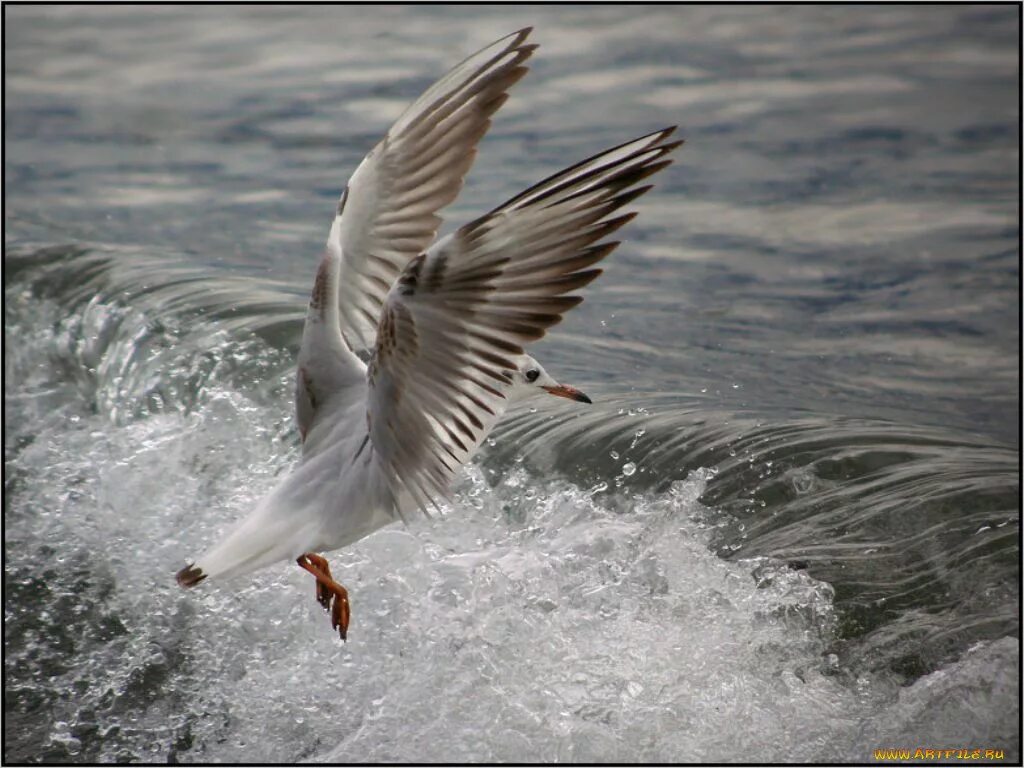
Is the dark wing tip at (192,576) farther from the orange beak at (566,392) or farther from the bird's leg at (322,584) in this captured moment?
the orange beak at (566,392)

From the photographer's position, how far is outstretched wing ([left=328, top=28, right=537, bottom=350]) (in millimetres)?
3758

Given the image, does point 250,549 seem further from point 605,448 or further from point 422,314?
point 605,448

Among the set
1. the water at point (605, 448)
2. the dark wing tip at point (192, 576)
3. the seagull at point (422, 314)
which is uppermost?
the seagull at point (422, 314)

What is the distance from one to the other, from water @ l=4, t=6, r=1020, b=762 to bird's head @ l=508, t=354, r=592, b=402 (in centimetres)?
53

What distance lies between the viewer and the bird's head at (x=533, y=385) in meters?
3.94

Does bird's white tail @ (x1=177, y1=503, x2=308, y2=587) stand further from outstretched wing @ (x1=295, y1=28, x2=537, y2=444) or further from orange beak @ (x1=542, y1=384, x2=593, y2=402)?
orange beak @ (x1=542, y1=384, x2=593, y2=402)

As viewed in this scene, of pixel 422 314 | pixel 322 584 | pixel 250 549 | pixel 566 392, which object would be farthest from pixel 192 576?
pixel 566 392

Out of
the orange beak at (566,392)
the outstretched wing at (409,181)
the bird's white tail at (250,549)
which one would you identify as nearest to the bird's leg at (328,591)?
the bird's white tail at (250,549)

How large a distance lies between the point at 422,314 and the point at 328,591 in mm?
1051

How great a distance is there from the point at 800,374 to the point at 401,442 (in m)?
3.10

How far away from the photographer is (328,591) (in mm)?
3934

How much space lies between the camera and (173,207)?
8922mm

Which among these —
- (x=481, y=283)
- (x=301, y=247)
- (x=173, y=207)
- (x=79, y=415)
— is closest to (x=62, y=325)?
(x=79, y=415)

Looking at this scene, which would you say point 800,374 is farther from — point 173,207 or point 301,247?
point 173,207
